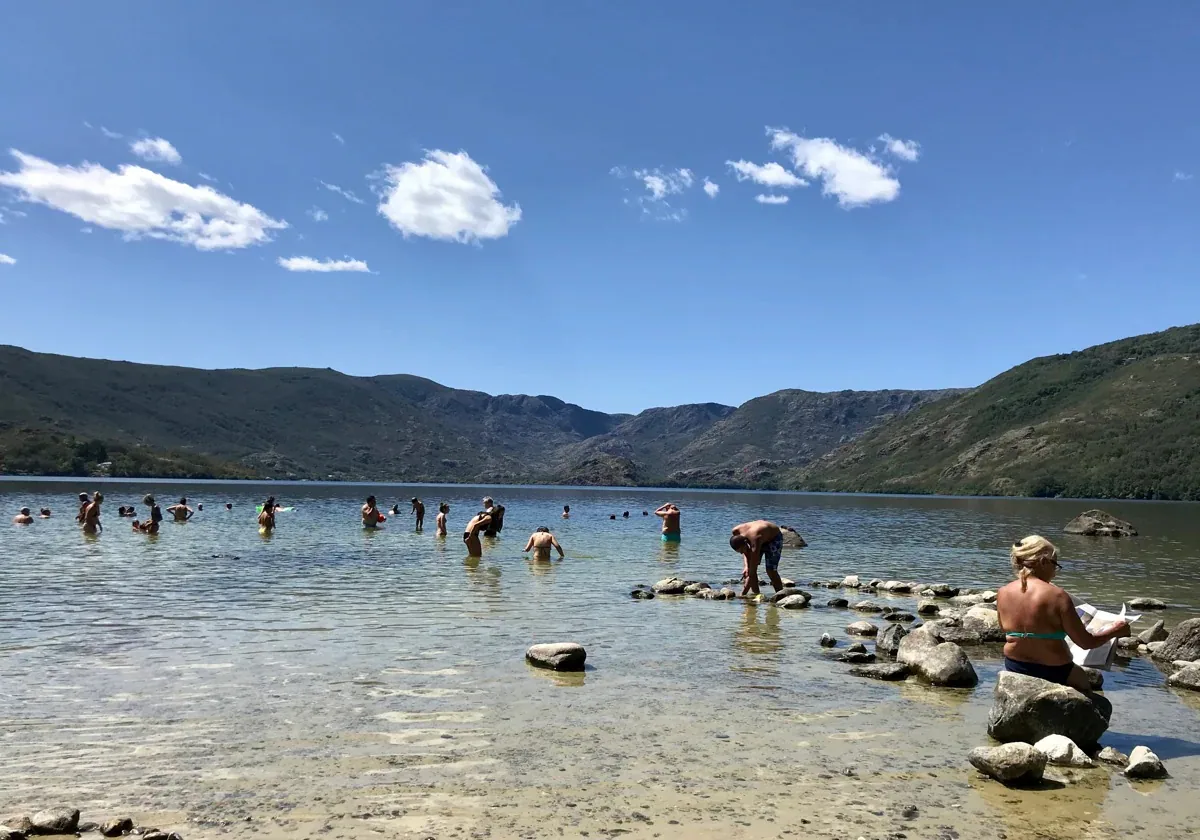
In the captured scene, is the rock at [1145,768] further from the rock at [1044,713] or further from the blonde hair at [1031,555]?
the blonde hair at [1031,555]

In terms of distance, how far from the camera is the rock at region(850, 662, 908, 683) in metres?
14.1

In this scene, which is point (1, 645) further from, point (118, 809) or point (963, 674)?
point (963, 674)

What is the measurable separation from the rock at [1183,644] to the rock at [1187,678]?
1.74 meters

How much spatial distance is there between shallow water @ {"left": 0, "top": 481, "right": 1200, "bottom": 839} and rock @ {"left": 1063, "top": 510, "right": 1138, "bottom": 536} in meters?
56.6

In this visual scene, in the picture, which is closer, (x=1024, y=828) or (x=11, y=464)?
(x=1024, y=828)

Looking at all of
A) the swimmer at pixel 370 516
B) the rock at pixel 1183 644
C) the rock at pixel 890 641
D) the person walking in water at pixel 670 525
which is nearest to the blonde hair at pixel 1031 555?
the rock at pixel 890 641

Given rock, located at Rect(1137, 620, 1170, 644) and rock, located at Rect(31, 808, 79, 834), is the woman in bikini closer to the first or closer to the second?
rock, located at Rect(1137, 620, 1170, 644)

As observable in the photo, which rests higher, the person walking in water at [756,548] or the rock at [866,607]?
the person walking in water at [756,548]

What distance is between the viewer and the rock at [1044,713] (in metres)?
9.96

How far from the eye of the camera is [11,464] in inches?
7672

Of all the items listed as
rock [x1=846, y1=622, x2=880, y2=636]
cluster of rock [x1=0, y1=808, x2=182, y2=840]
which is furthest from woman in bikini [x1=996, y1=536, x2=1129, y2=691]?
cluster of rock [x1=0, y1=808, x2=182, y2=840]

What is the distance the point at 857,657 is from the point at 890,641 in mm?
1534

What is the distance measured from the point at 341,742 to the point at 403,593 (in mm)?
14799

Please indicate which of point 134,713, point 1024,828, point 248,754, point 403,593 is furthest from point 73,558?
point 1024,828
